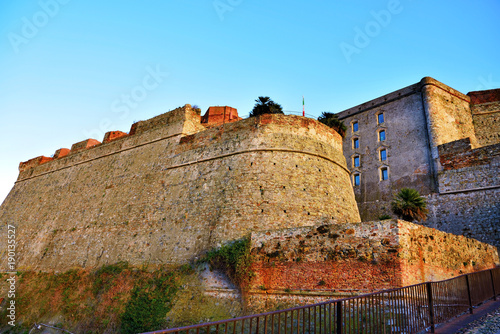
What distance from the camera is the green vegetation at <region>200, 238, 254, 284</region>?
Result: 37.2 ft

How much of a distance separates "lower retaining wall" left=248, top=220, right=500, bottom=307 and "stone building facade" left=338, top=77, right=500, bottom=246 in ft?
25.5

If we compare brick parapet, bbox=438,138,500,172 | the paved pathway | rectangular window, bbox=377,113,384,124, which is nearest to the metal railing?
the paved pathway

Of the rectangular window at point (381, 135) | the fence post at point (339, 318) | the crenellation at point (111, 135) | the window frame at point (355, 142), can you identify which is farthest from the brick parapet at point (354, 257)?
the window frame at point (355, 142)

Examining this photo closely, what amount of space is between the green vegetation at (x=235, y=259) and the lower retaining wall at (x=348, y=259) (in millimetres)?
271

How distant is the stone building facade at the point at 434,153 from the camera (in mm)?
18172

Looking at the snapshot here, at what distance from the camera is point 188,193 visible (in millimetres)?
15930

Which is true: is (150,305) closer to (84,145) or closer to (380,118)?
(84,145)

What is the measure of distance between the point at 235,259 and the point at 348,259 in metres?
4.00

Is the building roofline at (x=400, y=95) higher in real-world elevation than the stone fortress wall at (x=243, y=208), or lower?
higher

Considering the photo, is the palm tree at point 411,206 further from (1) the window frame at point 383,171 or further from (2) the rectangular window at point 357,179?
Result: (2) the rectangular window at point 357,179

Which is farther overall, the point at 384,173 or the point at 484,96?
the point at 384,173

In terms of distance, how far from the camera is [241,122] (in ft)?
53.9

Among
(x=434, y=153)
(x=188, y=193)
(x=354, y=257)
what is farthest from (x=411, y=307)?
(x=434, y=153)

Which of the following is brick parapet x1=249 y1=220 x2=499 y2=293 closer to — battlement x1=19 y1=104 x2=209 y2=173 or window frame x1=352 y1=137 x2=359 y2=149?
battlement x1=19 y1=104 x2=209 y2=173
